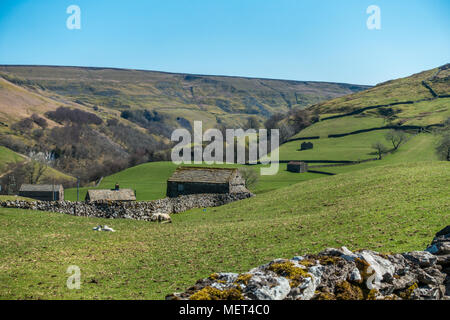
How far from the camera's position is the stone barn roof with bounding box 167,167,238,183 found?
55809 mm

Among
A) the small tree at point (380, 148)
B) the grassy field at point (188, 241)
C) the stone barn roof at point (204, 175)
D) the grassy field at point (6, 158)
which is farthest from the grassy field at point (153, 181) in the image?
the grassy field at point (188, 241)

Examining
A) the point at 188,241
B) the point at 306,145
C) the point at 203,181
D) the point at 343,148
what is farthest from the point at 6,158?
the point at 188,241

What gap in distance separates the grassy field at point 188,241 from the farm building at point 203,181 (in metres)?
18.9

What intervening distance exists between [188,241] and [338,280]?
1429 cm

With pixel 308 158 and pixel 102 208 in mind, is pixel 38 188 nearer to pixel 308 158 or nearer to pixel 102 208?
pixel 102 208

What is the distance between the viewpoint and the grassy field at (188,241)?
15.6 metres

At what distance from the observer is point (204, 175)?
56781 millimetres

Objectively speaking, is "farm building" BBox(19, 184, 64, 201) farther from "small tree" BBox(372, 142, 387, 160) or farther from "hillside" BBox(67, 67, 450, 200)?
"small tree" BBox(372, 142, 387, 160)

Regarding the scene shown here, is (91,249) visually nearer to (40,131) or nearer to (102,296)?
(102,296)

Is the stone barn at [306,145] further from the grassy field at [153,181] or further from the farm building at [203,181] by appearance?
the farm building at [203,181]

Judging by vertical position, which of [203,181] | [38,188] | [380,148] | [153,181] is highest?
[380,148]

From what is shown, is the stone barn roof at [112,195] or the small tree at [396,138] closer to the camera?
the stone barn roof at [112,195]

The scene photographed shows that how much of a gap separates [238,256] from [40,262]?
8635 mm

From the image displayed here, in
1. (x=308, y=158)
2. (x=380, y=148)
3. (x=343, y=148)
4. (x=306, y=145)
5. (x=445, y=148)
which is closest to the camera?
(x=445, y=148)
